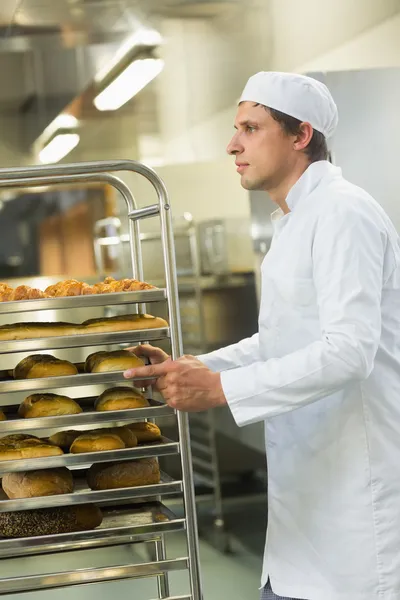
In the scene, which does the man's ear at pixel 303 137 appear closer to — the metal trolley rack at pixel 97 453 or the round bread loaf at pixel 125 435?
the metal trolley rack at pixel 97 453

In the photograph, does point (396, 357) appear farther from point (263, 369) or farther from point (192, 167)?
point (192, 167)

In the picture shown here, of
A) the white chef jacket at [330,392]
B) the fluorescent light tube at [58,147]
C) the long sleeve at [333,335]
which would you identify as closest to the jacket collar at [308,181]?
the white chef jacket at [330,392]

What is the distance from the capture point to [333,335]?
189 centimetres

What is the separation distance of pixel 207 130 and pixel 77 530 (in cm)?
245

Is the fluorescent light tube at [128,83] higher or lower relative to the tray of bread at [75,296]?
higher

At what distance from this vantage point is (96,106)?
4012mm

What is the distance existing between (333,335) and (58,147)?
2348mm

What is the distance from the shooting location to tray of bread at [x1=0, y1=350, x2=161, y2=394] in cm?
191

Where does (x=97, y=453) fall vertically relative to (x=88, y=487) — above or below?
above

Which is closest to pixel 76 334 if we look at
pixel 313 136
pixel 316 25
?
pixel 313 136

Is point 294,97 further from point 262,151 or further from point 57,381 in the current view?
point 57,381

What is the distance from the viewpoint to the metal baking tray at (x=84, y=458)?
1896 mm

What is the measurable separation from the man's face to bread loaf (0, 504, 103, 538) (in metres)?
0.79

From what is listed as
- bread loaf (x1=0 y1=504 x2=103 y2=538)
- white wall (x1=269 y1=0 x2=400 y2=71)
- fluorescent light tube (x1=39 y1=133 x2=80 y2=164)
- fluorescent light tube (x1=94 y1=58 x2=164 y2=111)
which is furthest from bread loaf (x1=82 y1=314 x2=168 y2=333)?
white wall (x1=269 y1=0 x2=400 y2=71)
